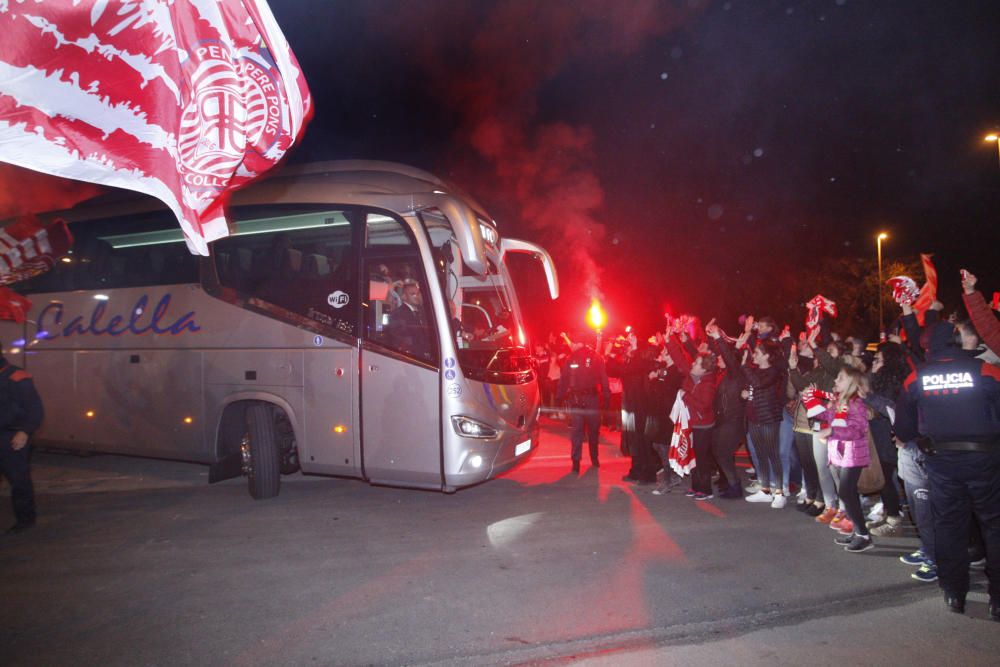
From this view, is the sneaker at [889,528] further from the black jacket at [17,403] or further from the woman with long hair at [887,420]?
the black jacket at [17,403]

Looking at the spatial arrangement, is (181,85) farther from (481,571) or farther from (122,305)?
(122,305)

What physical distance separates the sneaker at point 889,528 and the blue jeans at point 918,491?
0.97 meters

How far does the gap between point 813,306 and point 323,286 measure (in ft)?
18.9

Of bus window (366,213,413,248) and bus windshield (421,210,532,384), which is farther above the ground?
bus window (366,213,413,248)

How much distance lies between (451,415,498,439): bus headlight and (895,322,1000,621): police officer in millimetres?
3810

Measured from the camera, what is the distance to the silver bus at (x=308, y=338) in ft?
21.2

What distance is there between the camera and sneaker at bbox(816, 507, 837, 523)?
251 inches

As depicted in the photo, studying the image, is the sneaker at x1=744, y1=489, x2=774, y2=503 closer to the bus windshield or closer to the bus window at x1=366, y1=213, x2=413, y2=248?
the bus windshield

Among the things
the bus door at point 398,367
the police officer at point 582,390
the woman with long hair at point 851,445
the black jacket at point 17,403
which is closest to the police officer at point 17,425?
the black jacket at point 17,403

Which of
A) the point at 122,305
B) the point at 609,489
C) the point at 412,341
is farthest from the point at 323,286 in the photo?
the point at 609,489

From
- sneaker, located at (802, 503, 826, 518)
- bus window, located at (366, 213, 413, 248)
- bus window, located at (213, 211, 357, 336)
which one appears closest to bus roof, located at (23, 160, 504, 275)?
bus window, located at (366, 213, 413, 248)

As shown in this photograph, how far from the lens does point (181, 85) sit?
3.22 m

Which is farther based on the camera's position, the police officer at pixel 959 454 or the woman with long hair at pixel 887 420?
the woman with long hair at pixel 887 420

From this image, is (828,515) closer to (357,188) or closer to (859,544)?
(859,544)
